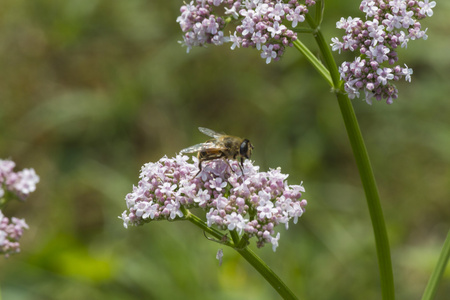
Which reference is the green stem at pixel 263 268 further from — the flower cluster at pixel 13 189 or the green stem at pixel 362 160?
the flower cluster at pixel 13 189

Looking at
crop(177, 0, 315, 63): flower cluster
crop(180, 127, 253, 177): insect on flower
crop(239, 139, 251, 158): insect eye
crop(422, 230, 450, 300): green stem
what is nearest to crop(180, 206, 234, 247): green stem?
crop(180, 127, 253, 177): insect on flower

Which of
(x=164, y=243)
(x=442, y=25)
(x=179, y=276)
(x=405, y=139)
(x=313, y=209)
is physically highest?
(x=442, y=25)

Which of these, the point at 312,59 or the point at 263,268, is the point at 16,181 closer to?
the point at 263,268

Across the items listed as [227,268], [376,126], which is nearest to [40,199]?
[227,268]

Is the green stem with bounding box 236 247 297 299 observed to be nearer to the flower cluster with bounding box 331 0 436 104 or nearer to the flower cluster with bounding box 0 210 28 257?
the flower cluster with bounding box 331 0 436 104

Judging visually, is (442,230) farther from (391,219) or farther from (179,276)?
(179,276)

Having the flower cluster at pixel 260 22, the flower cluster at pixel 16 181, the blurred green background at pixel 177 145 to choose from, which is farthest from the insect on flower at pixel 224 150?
the blurred green background at pixel 177 145
